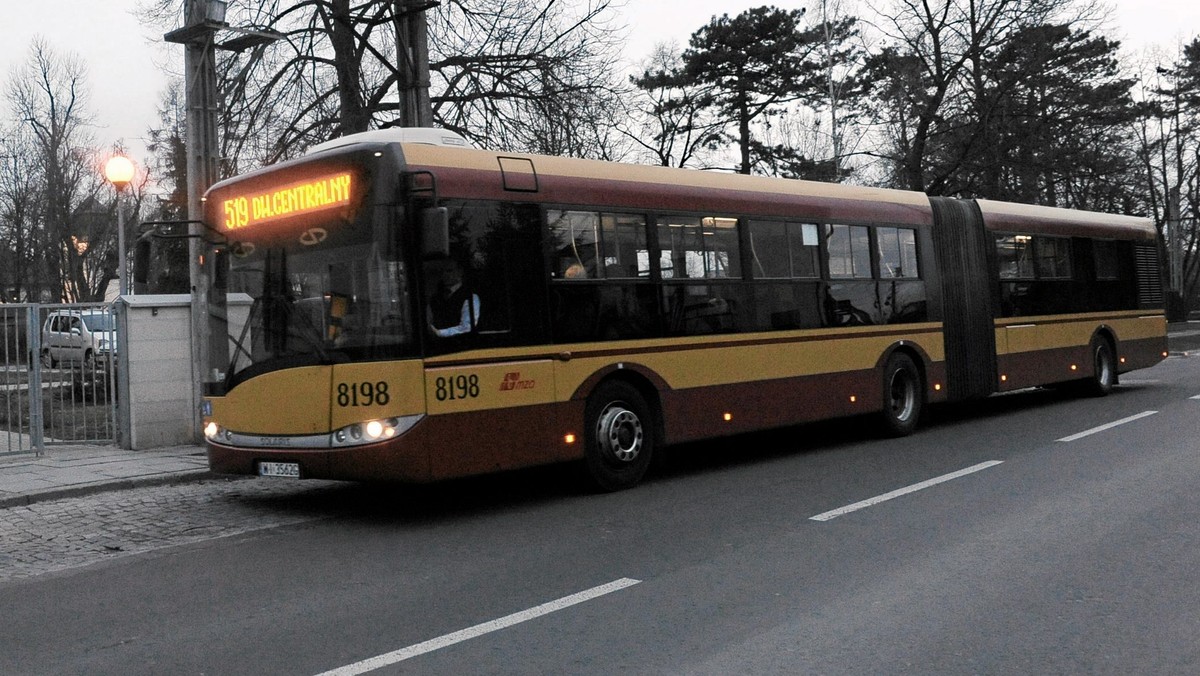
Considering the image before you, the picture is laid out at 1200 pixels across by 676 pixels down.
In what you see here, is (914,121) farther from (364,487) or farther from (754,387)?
(364,487)

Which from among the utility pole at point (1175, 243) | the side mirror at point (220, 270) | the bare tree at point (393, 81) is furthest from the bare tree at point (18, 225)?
the utility pole at point (1175, 243)

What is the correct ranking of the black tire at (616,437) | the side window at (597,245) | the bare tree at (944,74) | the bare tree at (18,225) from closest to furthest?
the side window at (597,245), the black tire at (616,437), the bare tree at (944,74), the bare tree at (18,225)

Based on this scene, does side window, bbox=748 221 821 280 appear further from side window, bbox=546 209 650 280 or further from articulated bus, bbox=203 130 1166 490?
side window, bbox=546 209 650 280

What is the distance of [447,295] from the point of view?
26.8ft

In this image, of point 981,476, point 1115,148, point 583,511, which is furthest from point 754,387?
point 1115,148

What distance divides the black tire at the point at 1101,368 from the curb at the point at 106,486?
13.5 meters

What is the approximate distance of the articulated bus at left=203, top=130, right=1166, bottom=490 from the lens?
26.1 feet

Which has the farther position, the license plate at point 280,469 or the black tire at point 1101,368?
the black tire at point 1101,368

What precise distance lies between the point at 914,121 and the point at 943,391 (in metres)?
20.4

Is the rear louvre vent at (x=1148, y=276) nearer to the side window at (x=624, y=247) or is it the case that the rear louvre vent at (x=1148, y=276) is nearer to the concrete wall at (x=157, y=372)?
the side window at (x=624, y=247)

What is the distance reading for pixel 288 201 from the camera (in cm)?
850

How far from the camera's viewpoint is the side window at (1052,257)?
16.0 m

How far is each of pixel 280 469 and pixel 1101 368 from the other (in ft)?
46.2

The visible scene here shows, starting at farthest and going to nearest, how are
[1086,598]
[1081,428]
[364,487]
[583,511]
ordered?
[1081,428] → [364,487] → [583,511] → [1086,598]
